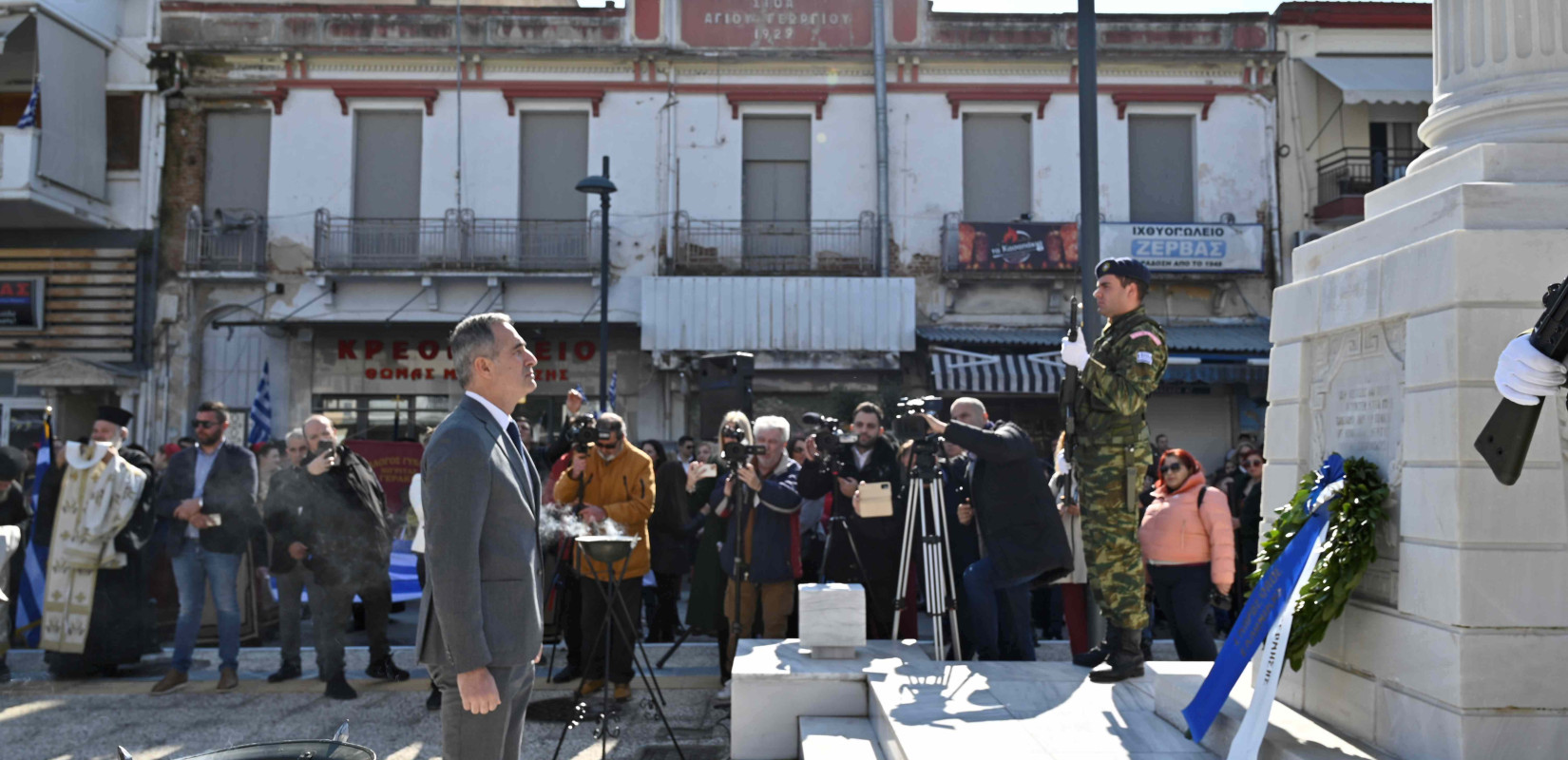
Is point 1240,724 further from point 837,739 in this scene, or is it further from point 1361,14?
point 1361,14

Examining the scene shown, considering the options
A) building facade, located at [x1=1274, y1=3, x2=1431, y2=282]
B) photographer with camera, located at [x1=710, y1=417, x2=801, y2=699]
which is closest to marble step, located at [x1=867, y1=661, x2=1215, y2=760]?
photographer with camera, located at [x1=710, y1=417, x2=801, y2=699]

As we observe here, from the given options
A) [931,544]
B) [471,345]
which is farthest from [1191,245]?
[471,345]

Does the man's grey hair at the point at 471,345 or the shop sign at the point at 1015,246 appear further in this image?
the shop sign at the point at 1015,246

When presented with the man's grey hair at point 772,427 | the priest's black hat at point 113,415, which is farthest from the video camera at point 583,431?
the priest's black hat at point 113,415

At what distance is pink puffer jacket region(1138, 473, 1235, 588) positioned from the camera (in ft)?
21.4

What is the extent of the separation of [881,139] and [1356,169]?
8.05 metres

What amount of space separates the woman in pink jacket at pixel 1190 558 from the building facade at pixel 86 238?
16925 millimetres

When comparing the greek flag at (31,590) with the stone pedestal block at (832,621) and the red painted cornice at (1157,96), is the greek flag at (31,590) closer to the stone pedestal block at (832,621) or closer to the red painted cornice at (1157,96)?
the stone pedestal block at (832,621)

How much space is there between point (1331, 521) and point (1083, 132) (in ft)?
16.0

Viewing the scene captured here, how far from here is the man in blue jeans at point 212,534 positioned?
756 cm

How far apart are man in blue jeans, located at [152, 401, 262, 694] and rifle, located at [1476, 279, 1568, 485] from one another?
752 cm

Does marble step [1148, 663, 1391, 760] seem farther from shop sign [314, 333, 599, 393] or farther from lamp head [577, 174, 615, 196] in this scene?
shop sign [314, 333, 599, 393]

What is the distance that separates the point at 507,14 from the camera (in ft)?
60.6

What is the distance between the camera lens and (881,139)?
714 inches
